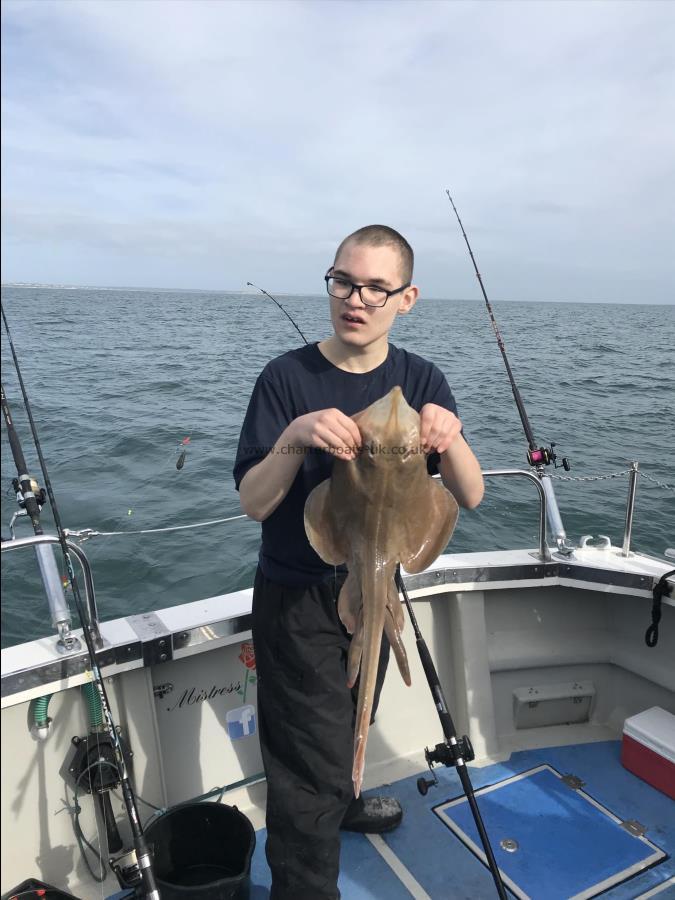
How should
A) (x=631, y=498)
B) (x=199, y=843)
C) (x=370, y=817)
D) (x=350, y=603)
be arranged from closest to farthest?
(x=350, y=603) → (x=199, y=843) → (x=370, y=817) → (x=631, y=498)

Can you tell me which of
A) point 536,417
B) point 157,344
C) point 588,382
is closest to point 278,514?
point 536,417

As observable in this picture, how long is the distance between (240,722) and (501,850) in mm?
1573

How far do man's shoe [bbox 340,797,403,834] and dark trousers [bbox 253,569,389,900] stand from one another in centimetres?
88

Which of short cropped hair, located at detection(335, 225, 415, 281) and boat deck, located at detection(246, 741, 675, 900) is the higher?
short cropped hair, located at detection(335, 225, 415, 281)

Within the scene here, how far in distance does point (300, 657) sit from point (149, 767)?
1.41m

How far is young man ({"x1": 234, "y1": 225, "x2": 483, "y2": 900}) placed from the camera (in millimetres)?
2326

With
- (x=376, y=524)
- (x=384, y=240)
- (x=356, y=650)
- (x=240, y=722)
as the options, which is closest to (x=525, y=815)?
(x=240, y=722)

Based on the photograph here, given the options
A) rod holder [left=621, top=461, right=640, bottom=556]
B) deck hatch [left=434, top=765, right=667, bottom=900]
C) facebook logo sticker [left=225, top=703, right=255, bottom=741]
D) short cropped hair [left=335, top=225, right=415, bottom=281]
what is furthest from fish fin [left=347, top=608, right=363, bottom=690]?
rod holder [left=621, top=461, right=640, bottom=556]

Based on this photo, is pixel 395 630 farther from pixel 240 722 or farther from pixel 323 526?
pixel 240 722

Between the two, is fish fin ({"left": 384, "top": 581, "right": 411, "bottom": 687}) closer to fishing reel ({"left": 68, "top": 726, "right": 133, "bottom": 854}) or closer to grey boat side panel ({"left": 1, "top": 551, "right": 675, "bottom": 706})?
grey boat side panel ({"left": 1, "top": 551, "right": 675, "bottom": 706})

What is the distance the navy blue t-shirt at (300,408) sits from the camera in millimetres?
2355

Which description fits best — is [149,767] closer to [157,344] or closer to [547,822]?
[547,822]

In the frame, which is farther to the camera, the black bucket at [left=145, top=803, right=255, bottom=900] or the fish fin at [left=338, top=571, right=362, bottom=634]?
the black bucket at [left=145, top=803, right=255, bottom=900]

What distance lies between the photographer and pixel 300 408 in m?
2.38
